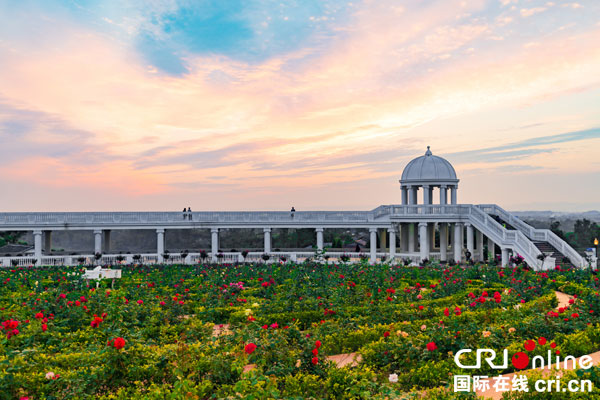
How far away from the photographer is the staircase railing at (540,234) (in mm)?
25984

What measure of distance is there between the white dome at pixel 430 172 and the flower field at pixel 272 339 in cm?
1658

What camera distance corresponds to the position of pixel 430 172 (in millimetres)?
34219

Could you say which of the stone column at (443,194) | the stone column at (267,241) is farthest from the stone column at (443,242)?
the stone column at (267,241)

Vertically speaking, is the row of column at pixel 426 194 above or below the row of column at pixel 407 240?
above

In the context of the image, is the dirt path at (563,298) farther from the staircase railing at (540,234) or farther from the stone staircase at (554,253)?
the stone staircase at (554,253)

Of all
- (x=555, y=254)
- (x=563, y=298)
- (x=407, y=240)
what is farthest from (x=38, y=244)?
(x=555, y=254)

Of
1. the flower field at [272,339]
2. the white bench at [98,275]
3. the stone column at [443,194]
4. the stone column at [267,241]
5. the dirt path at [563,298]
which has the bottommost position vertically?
the dirt path at [563,298]

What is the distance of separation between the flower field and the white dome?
16584 mm

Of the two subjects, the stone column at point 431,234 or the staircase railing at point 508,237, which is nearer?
the staircase railing at point 508,237

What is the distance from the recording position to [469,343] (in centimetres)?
927

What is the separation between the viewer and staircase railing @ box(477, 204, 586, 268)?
25984 mm

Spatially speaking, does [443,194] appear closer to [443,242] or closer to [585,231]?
[443,242]

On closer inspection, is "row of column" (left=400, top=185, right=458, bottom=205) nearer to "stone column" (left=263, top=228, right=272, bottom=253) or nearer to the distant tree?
"stone column" (left=263, top=228, right=272, bottom=253)

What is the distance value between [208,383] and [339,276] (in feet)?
38.8
